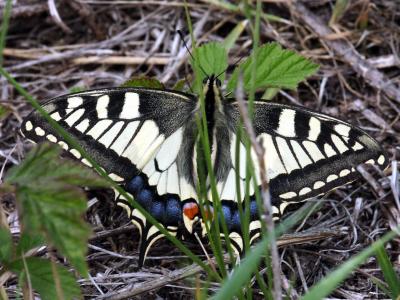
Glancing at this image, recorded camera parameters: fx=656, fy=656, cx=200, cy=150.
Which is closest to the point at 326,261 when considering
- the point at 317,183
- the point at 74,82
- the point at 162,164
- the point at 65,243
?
the point at 317,183

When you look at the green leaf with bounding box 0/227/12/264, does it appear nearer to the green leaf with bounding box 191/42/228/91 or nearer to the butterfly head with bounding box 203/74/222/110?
the butterfly head with bounding box 203/74/222/110

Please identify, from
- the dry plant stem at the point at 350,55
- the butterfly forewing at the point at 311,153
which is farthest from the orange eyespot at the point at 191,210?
the dry plant stem at the point at 350,55

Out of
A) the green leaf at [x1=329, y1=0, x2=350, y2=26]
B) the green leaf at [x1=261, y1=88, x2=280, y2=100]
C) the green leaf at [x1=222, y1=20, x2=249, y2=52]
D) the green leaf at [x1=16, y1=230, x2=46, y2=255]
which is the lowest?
the green leaf at [x1=16, y1=230, x2=46, y2=255]

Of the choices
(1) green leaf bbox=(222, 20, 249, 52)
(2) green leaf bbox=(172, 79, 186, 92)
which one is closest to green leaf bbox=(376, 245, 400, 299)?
(2) green leaf bbox=(172, 79, 186, 92)

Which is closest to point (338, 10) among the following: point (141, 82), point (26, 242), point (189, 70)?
point (189, 70)

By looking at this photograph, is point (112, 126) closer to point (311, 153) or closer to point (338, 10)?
point (311, 153)

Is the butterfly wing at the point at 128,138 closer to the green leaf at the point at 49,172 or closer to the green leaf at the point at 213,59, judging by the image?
the green leaf at the point at 213,59
